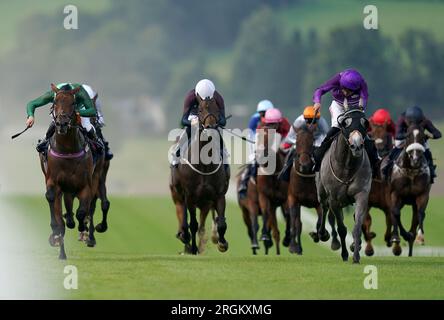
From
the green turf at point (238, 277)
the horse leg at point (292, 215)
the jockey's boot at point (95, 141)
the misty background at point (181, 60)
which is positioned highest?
the misty background at point (181, 60)

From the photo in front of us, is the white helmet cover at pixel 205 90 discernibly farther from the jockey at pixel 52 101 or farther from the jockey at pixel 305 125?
the jockey at pixel 305 125

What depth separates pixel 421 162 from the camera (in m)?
22.5

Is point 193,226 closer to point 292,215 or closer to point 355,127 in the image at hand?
point 292,215

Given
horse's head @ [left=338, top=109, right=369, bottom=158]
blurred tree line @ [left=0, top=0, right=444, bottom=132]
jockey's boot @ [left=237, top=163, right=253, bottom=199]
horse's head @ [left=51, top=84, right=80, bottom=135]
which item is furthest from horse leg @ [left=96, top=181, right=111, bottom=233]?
blurred tree line @ [left=0, top=0, right=444, bottom=132]

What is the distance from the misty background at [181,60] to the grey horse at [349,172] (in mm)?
63037

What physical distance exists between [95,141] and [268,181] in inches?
188

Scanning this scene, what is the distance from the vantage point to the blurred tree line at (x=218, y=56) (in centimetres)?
9931

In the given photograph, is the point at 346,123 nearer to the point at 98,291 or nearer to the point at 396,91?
the point at 98,291

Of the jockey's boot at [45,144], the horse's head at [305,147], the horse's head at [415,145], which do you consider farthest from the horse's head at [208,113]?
the horse's head at [415,145]

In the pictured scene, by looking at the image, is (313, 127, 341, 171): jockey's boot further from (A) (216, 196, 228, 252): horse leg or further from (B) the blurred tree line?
(B) the blurred tree line

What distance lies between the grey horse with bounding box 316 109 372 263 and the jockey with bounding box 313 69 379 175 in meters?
0.23
